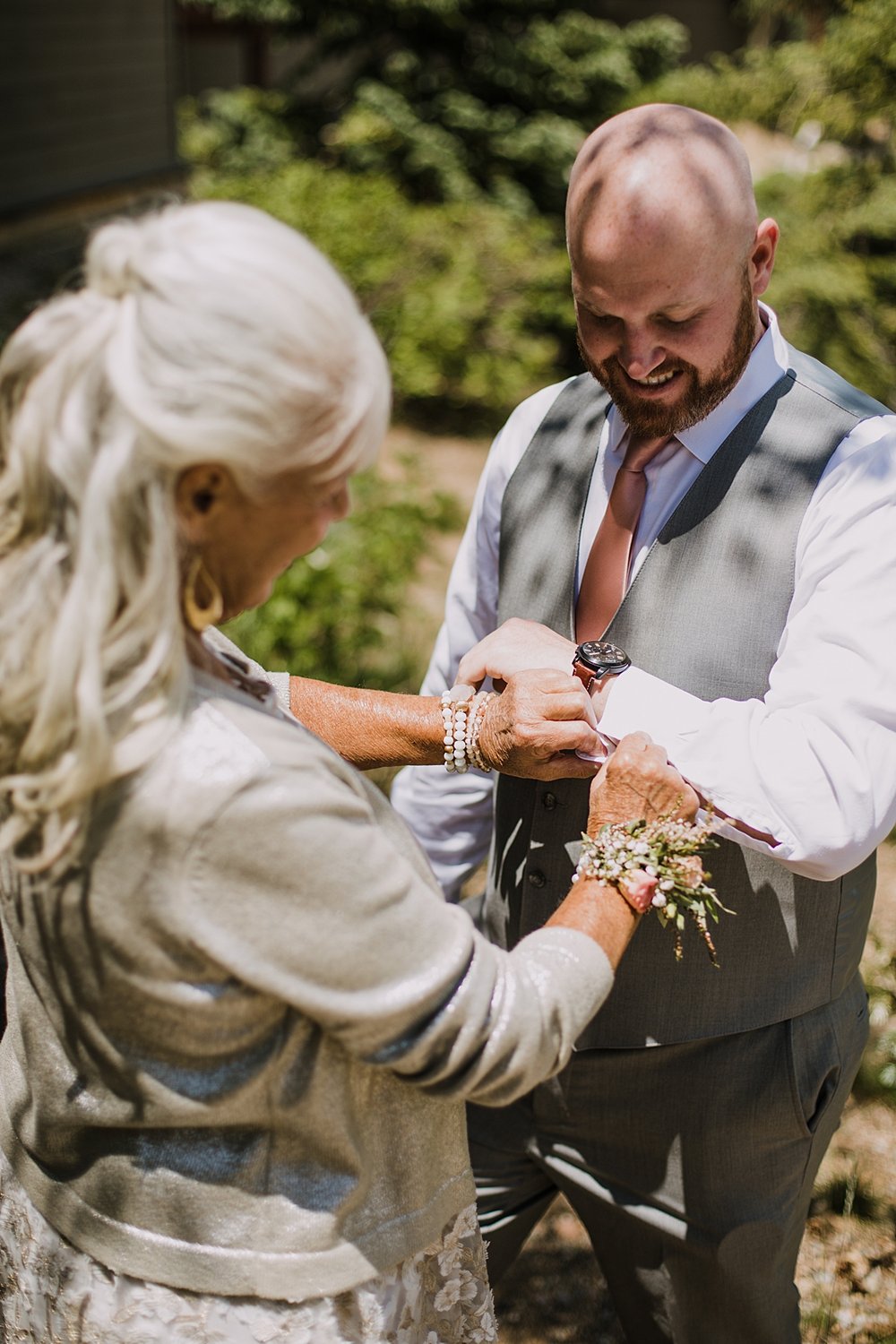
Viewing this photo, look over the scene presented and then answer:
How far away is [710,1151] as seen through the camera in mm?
2020

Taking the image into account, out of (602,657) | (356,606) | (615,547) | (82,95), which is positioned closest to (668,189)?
(615,547)

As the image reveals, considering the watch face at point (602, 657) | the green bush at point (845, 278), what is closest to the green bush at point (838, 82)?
the green bush at point (845, 278)

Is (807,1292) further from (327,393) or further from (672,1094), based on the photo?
(327,393)

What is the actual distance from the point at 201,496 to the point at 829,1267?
266 centimetres

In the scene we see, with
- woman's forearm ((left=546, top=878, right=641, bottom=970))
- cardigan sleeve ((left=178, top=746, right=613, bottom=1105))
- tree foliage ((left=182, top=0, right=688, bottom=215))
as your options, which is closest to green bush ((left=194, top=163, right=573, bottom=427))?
tree foliage ((left=182, top=0, right=688, bottom=215))

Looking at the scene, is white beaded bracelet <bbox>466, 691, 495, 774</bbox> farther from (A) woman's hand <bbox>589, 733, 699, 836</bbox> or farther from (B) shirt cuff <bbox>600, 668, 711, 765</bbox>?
(A) woman's hand <bbox>589, 733, 699, 836</bbox>

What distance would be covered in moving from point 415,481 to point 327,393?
197 inches

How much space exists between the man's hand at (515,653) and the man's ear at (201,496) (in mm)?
834

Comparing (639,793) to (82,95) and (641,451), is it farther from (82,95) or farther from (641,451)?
(82,95)

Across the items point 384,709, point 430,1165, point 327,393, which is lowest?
point 430,1165

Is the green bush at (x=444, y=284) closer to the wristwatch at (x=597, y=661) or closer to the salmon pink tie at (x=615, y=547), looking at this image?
the salmon pink tie at (x=615, y=547)

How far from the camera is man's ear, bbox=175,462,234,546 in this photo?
1161mm

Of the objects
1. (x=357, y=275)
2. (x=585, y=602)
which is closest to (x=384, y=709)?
(x=585, y=602)

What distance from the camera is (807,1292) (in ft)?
9.46
